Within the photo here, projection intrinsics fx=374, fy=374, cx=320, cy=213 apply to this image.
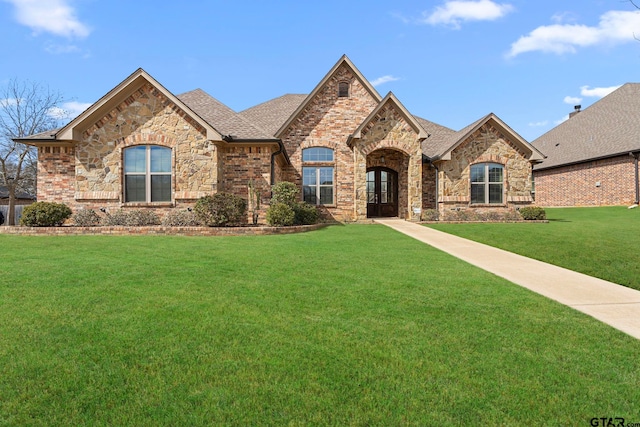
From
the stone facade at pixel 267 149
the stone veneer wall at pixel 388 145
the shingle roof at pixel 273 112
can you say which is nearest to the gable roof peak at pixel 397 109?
the stone facade at pixel 267 149

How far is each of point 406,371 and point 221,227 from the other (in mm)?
11360

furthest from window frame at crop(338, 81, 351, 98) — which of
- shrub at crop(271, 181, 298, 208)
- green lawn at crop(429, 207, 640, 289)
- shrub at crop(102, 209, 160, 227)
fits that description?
shrub at crop(102, 209, 160, 227)

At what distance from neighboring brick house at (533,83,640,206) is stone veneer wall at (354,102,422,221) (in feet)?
53.8

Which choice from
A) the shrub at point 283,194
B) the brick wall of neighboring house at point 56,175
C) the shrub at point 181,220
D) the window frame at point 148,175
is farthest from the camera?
the shrub at point 283,194

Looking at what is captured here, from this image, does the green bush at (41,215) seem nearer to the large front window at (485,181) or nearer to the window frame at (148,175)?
the window frame at (148,175)

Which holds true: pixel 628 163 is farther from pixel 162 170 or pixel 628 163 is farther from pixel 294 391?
pixel 294 391


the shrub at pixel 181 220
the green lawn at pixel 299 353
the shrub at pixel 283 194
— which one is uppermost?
the shrub at pixel 283 194

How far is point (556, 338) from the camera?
394cm

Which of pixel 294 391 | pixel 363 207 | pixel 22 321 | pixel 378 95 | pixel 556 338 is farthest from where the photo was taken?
pixel 378 95

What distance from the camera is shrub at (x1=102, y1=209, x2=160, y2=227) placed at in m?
14.2

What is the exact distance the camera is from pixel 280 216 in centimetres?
1424

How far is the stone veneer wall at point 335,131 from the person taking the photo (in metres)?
20.3

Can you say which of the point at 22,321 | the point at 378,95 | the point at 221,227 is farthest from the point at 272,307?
the point at 378,95

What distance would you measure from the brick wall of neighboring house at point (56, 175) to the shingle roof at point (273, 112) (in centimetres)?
992
